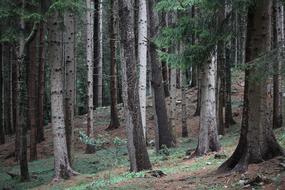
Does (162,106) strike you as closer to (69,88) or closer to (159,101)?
(159,101)

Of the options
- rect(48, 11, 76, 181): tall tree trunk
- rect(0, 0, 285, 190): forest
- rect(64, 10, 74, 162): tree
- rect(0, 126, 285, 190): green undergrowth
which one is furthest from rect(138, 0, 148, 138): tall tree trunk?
rect(48, 11, 76, 181): tall tree trunk

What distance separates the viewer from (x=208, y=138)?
15047 mm

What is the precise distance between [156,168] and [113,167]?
2926 mm

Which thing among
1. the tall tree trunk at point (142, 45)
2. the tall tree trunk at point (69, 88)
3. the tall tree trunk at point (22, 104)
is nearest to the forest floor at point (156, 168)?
the tall tree trunk at point (22, 104)

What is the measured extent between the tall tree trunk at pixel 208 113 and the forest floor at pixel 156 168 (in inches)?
16.4

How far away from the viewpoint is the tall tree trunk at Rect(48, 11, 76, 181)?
46.8 ft

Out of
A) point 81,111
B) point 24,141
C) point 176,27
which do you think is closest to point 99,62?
point 81,111

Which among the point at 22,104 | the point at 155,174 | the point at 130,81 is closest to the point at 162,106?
the point at 22,104

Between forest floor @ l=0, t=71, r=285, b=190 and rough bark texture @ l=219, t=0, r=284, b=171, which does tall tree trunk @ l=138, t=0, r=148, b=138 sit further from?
rough bark texture @ l=219, t=0, r=284, b=171

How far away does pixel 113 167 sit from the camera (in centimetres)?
1653

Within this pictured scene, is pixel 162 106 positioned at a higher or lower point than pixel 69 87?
lower

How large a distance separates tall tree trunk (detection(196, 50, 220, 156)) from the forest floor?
0.42 metres

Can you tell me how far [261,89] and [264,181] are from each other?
2.03 meters

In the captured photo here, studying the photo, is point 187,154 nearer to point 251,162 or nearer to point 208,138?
point 208,138
